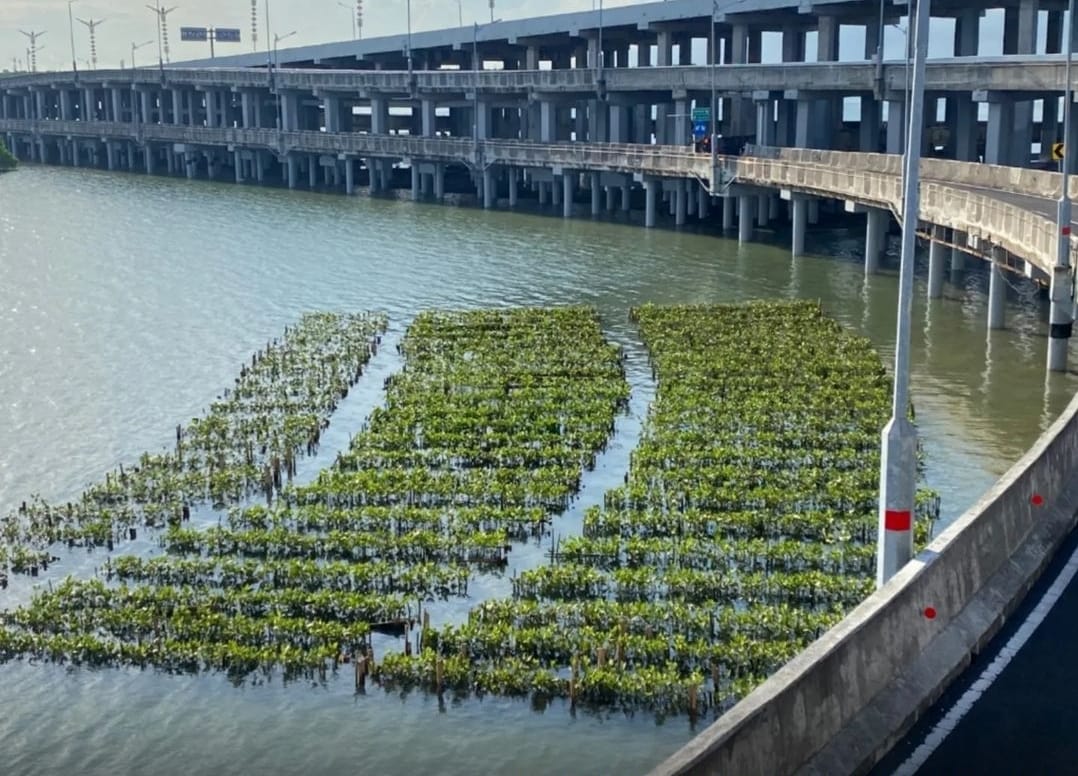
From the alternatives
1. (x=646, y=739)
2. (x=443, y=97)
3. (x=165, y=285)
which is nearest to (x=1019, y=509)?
(x=646, y=739)

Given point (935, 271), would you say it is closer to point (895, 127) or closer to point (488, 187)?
point (895, 127)

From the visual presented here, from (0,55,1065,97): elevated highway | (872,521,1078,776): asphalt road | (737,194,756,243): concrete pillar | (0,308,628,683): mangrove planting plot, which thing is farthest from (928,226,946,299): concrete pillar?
(872,521,1078,776): asphalt road

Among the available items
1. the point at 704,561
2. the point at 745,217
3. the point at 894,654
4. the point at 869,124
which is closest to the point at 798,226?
the point at 745,217

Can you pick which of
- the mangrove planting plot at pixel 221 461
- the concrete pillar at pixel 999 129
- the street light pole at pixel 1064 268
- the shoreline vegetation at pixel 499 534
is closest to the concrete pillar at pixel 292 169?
the concrete pillar at pixel 999 129

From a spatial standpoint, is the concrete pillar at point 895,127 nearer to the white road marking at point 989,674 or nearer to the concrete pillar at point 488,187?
the concrete pillar at point 488,187

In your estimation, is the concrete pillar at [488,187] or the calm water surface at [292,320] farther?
the concrete pillar at [488,187]

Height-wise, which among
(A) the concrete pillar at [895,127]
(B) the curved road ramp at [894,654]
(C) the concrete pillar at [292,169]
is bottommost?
(B) the curved road ramp at [894,654]

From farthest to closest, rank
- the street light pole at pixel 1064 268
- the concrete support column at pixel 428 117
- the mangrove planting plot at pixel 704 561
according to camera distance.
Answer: the concrete support column at pixel 428 117, the street light pole at pixel 1064 268, the mangrove planting plot at pixel 704 561

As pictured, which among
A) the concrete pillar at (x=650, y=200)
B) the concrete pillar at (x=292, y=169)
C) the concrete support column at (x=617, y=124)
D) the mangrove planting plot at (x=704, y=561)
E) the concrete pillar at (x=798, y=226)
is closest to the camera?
the mangrove planting plot at (x=704, y=561)

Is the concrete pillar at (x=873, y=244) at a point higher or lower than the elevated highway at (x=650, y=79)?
lower
